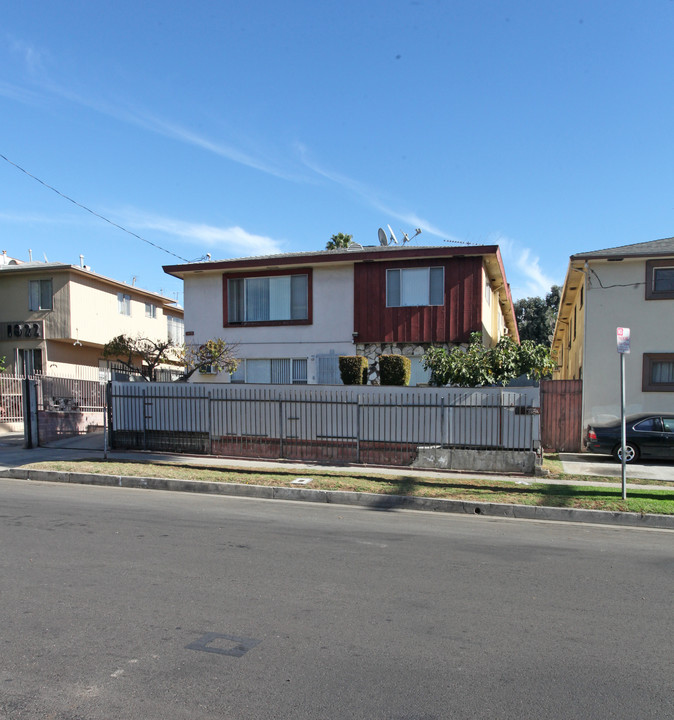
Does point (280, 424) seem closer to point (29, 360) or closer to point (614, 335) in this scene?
point (614, 335)

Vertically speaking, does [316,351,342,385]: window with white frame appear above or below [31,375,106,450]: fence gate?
above

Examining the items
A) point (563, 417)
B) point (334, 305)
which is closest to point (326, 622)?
point (563, 417)

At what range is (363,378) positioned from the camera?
54.8ft

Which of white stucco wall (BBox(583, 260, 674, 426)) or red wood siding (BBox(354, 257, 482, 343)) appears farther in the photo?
red wood siding (BBox(354, 257, 482, 343))

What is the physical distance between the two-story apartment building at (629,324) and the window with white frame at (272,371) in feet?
28.9

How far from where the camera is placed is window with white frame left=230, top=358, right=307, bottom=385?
19688mm

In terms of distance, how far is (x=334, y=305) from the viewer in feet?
63.5

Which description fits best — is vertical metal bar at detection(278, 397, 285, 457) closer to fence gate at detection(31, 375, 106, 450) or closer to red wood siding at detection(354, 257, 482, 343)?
red wood siding at detection(354, 257, 482, 343)

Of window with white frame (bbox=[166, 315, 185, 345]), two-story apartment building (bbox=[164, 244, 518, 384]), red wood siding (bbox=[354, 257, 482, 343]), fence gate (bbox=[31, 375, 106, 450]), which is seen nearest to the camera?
fence gate (bbox=[31, 375, 106, 450])

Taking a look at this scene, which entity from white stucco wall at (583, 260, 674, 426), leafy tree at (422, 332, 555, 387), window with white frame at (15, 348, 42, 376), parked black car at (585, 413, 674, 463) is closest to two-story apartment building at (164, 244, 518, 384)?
leafy tree at (422, 332, 555, 387)

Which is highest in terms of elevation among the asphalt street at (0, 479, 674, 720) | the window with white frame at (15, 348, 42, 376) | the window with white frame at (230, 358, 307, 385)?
the window with white frame at (15, 348, 42, 376)

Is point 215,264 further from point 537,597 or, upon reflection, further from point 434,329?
point 537,597

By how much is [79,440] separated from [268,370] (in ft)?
20.1

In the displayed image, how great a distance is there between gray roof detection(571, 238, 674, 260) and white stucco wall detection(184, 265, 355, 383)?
7.17 metres
